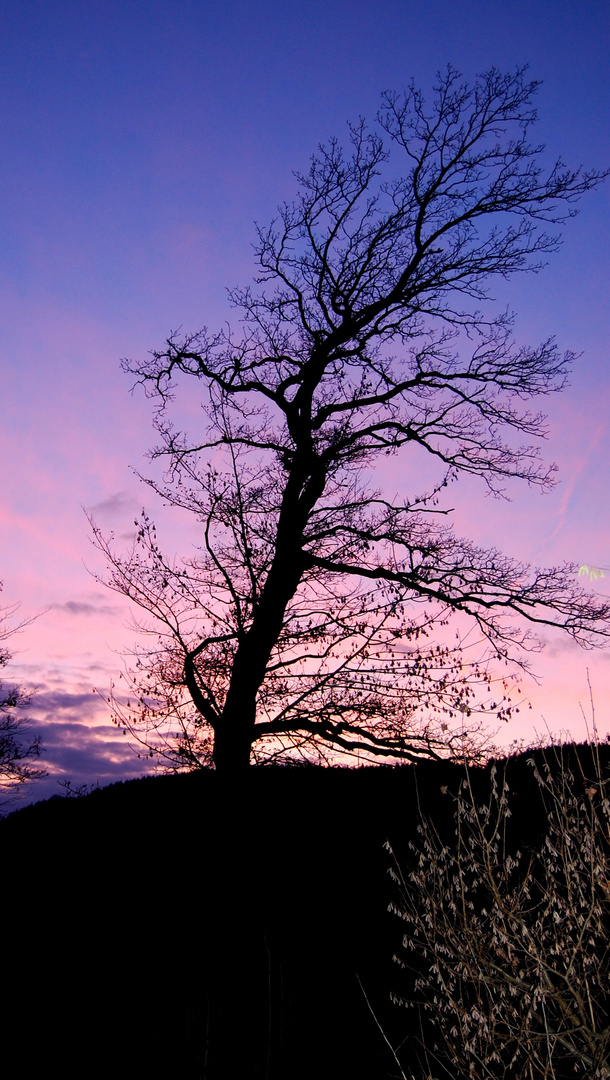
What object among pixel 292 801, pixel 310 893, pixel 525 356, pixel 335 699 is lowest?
pixel 310 893

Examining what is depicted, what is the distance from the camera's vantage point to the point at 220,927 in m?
8.91

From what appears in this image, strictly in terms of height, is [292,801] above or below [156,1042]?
above

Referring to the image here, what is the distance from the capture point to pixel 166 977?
8203 mm

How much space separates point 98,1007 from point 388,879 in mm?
3473

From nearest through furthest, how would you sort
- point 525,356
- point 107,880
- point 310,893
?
1. point 310,893
2. point 107,880
3. point 525,356

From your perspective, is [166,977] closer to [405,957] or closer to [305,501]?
[405,957]

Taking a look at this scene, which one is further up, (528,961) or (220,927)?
(528,961)

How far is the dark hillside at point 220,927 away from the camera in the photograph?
24.2 feet

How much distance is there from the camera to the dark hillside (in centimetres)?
739

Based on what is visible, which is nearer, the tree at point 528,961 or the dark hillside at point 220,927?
the tree at point 528,961

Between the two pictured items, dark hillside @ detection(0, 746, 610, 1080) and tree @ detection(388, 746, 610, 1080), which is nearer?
tree @ detection(388, 746, 610, 1080)

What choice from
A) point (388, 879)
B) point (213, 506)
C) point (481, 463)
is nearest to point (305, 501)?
point (213, 506)

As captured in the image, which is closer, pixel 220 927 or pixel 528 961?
pixel 528 961

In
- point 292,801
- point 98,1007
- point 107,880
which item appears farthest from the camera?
point 292,801
